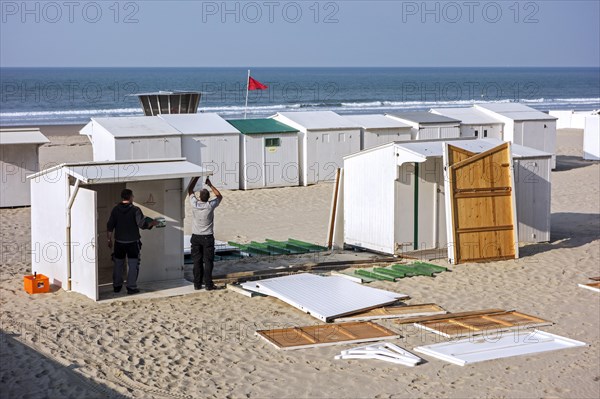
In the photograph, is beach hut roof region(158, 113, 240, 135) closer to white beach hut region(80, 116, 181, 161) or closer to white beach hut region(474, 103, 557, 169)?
white beach hut region(80, 116, 181, 161)

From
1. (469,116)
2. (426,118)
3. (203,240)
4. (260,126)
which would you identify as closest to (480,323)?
(203,240)

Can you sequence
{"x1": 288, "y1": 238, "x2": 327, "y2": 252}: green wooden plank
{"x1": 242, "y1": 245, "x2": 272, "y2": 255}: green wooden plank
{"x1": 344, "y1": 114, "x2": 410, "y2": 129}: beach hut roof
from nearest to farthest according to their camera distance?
{"x1": 242, "y1": 245, "x2": 272, "y2": 255}: green wooden plank
{"x1": 288, "y1": 238, "x2": 327, "y2": 252}: green wooden plank
{"x1": 344, "y1": 114, "x2": 410, "y2": 129}: beach hut roof

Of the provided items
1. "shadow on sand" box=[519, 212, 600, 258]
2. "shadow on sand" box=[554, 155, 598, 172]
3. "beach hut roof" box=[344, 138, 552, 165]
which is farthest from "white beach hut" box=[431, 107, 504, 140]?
"beach hut roof" box=[344, 138, 552, 165]

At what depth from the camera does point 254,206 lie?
21438mm

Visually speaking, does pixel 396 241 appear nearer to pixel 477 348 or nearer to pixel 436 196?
pixel 436 196

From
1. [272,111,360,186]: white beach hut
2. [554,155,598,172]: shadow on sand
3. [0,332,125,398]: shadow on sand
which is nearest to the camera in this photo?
[0,332,125,398]: shadow on sand

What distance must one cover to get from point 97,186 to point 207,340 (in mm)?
3507

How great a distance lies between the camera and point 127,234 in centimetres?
1179

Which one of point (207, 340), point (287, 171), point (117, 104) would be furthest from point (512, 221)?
point (117, 104)

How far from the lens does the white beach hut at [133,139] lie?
70.6ft

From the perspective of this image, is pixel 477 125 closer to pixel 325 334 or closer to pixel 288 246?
pixel 288 246

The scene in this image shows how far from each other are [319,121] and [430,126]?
10.9ft

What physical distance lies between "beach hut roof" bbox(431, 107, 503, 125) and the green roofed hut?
570 cm

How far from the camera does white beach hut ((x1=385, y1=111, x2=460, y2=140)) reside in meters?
25.9
